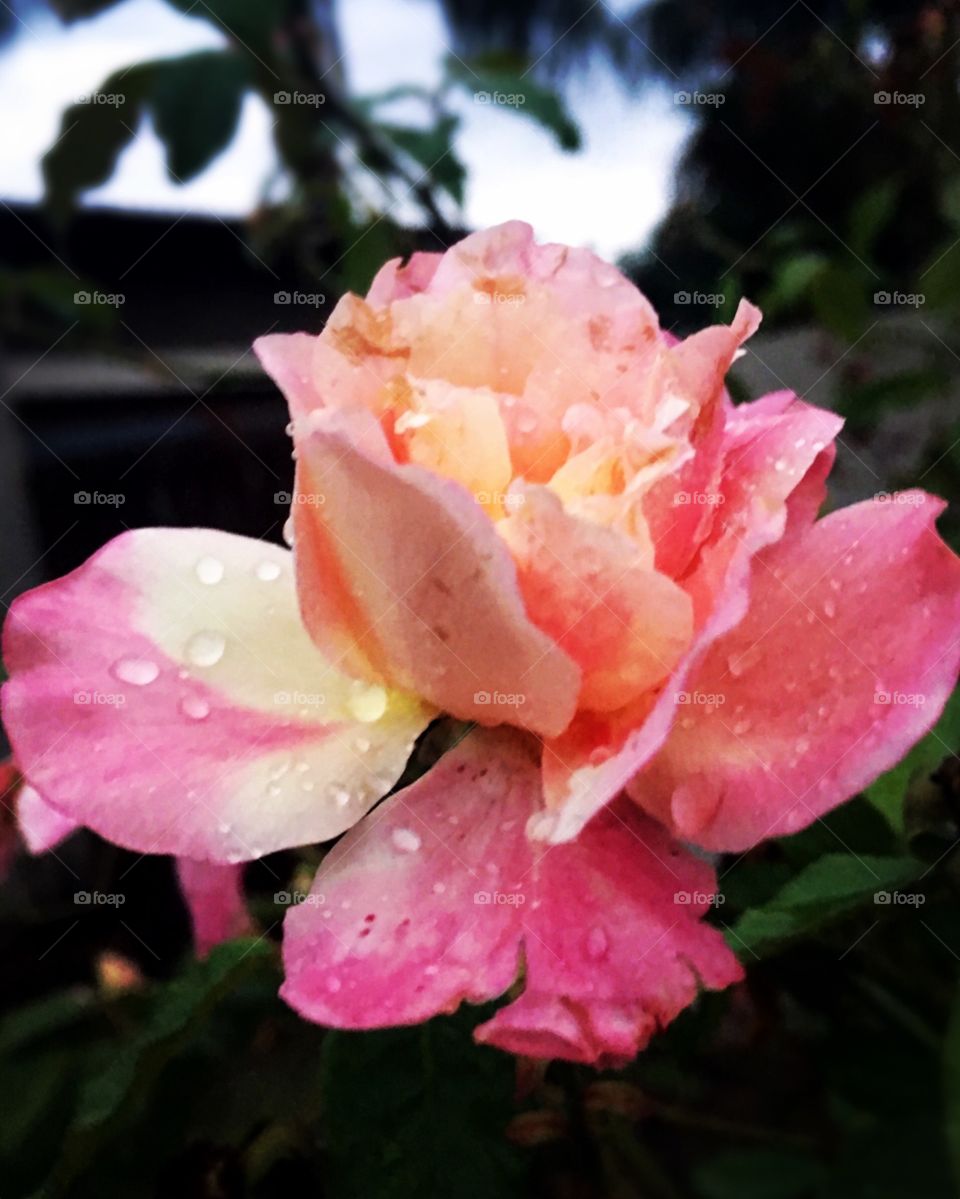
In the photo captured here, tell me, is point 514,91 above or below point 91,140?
above

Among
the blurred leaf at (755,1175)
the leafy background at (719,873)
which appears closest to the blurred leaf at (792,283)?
the leafy background at (719,873)

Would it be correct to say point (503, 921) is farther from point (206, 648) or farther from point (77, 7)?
point (77, 7)

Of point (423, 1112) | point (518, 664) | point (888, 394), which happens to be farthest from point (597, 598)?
point (888, 394)

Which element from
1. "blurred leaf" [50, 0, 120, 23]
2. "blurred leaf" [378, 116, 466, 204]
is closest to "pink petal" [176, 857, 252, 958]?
"blurred leaf" [378, 116, 466, 204]

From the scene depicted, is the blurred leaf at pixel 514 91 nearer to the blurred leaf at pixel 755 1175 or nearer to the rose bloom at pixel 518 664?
the rose bloom at pixel 518 664

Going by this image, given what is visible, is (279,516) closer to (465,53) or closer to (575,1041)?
(575,1041)

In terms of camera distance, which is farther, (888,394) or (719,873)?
(888,394)
